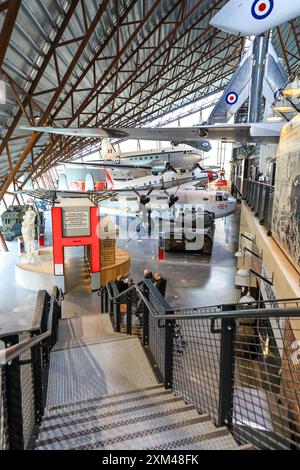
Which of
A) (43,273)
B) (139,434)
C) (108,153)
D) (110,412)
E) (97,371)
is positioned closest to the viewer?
(139,434)

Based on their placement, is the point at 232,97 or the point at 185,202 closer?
the point at 232,97

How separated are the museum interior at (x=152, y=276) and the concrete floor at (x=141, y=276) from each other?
3.3 inches

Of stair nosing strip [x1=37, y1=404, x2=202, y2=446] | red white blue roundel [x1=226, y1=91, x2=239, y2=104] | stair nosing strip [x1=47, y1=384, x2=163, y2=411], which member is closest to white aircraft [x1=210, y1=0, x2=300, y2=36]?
red white blue roundel [x1=226, y1=91, x2=239, y2=104]

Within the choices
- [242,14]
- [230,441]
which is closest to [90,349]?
[230,441]

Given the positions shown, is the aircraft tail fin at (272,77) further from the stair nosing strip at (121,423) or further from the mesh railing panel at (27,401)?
the mesh railing panel at (27,401)

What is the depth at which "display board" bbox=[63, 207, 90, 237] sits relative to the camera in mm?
10203

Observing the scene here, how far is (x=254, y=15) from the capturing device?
7543 millimetres

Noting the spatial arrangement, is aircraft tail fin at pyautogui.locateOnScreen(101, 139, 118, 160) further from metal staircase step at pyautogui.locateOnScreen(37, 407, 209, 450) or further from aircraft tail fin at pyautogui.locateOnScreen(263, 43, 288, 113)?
metal staircase step at pyautogui.locateOnScreen(37, 407, 209, 450)

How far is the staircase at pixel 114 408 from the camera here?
2.06m

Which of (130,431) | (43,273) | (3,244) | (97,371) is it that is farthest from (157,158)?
(130,431)

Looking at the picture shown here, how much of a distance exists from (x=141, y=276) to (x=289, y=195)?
7.79 meters

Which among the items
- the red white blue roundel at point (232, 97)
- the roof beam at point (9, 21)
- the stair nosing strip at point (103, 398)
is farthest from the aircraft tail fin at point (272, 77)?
the stair nosing strip at point (103, 398)

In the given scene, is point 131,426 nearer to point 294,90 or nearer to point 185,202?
Answer: point 294,90

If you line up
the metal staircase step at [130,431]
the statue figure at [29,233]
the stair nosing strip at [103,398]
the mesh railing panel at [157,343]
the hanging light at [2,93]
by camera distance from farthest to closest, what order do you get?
the statue figure at [29,233]
the hanging light at [2,93]
the mesh railing panel at [157,343]
the stair nosing strip at [103,398]
the metal staircase step at [130,431]
